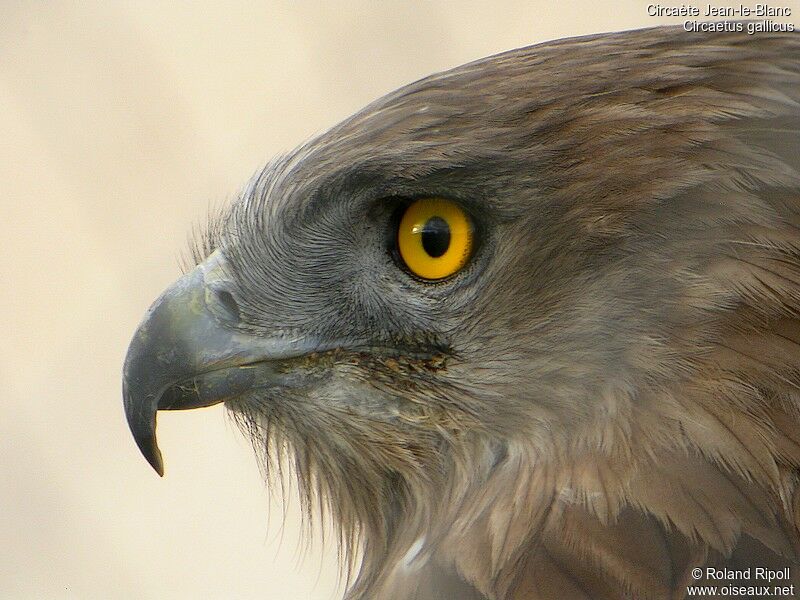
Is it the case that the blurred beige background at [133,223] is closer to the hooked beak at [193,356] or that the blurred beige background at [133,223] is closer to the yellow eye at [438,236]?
→ the hooked beak at [193,356]

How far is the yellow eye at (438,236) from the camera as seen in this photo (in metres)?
1.59

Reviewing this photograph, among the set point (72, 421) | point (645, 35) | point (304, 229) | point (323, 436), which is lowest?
point (72, 421)

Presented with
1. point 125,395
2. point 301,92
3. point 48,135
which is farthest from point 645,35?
point 48,135

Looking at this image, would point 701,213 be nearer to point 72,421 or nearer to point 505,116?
point 505,116

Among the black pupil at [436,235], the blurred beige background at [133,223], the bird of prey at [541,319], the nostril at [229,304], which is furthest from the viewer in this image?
the blurred beige background at [133,223]

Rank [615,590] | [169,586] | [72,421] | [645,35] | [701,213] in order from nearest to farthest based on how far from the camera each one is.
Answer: [615,590] → [701,213] → [645,35] → [169,586] → [72,421]

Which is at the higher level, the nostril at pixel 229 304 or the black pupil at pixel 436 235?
the black pupil at pixel 436 235

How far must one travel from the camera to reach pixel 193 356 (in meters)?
1.66

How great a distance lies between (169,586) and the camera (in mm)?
4184

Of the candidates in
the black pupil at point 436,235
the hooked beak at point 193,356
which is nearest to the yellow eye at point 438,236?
the black pupil at point 436,235

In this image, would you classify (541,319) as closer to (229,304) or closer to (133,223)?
(229,304)

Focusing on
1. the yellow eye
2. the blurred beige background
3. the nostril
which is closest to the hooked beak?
the nostril

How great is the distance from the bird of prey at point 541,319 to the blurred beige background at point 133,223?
2358 millimetres

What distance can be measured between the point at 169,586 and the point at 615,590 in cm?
317
